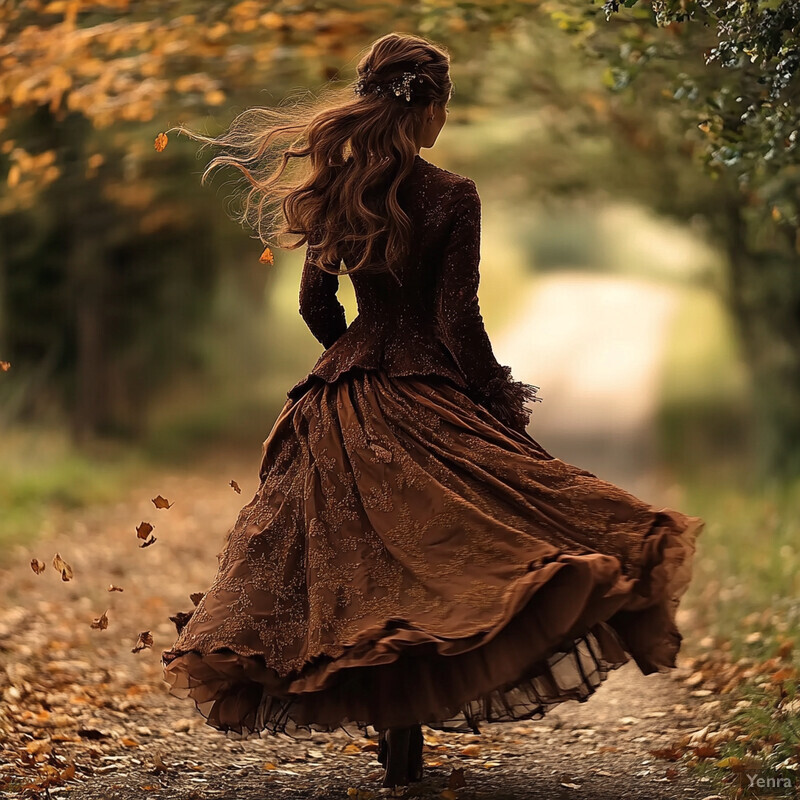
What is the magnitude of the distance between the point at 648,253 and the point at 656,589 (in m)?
20.7

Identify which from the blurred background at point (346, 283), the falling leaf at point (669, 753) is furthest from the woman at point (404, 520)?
the blurred background at point (346, 283)

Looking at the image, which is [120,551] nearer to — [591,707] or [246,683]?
[591,707]

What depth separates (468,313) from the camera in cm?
364

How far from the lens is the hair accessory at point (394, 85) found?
364 centimetres

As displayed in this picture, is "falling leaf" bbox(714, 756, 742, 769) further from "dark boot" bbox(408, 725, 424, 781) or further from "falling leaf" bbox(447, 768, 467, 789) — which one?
"dark boot" bbox(408, 725, 424, 781)

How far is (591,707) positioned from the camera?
523 cm

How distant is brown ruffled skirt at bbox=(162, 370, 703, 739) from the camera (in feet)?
10.8

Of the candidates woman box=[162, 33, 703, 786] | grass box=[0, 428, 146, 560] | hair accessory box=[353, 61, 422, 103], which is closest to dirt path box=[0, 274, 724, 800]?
woman box=[162, 33, 703, 786]

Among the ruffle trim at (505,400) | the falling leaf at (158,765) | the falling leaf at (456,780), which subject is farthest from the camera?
the falling leaf at (158,765)

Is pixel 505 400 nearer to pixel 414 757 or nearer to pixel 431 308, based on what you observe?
pixel 431 308

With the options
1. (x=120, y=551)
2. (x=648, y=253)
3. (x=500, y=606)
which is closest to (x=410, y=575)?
(x=500, y=606)

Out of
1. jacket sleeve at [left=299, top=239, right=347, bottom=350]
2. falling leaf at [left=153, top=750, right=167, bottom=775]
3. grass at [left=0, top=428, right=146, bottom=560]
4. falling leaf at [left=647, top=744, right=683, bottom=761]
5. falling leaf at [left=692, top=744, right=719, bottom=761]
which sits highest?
grass at [left=0, top=428, right=146, bottom=560]

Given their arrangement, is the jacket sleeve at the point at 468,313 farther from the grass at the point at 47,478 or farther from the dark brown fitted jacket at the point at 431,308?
the grass at the point at 47,478

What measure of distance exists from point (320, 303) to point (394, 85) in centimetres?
73
